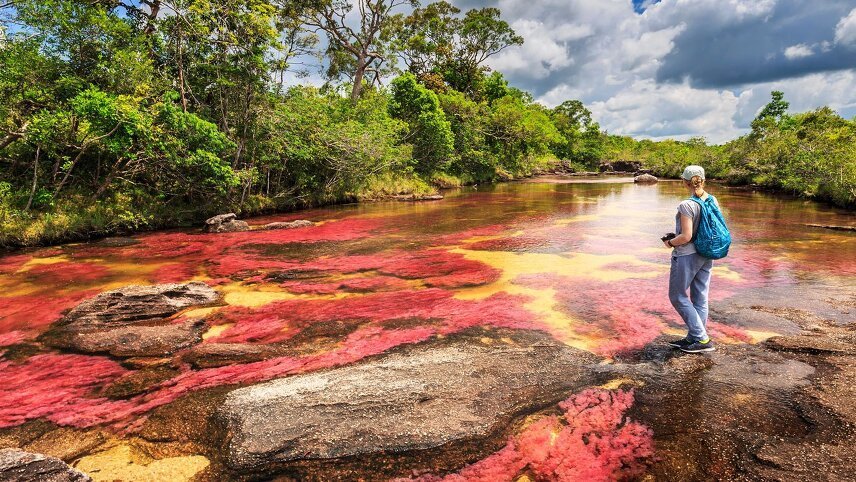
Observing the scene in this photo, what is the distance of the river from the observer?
3.48m

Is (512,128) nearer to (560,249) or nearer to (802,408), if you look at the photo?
(560,249)

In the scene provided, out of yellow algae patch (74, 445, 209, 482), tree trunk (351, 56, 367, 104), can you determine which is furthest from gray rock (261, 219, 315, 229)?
tree trunk (351, 56, 367, 104)

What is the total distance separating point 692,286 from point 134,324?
7836 mm

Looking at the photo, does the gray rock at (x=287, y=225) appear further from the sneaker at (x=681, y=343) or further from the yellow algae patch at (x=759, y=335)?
the yellow algae patch at (x=759, y=335)

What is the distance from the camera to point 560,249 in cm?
1198

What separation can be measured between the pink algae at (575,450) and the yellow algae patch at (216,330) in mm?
4301

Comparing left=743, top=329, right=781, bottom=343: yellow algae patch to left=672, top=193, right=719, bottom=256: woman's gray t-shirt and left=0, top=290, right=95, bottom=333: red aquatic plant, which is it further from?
left=0, top=290, right=95, bottom=333: red aquatic plant

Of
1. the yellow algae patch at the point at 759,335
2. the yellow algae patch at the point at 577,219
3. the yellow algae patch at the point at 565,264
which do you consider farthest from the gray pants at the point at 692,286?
the yellow algae patch at the point at 577,219

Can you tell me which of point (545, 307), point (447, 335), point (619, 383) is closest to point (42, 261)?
point (447, 335)

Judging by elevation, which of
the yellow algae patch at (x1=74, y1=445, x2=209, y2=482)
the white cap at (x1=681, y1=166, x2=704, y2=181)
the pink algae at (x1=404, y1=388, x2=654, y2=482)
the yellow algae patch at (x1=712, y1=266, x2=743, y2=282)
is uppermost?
the white cap at (x1=681, y1=166, x2=704, y2=181)

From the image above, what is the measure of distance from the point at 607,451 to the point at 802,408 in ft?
6.47

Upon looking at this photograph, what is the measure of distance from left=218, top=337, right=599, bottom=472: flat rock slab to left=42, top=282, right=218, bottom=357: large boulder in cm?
218

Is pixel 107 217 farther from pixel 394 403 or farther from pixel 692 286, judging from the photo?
pixel 692 286

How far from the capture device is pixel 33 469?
2.86m
